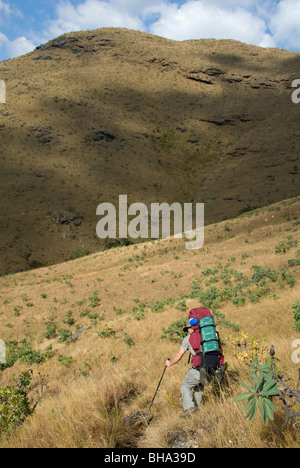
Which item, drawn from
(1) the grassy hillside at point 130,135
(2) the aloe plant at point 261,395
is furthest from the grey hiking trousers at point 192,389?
(1) the grassy hillside at point 130,135

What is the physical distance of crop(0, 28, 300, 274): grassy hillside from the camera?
3472 cm

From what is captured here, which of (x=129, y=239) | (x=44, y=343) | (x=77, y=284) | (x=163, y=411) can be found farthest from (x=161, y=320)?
(x=129, y=239)

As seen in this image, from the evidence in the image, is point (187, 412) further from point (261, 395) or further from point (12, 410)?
point (12, 410)

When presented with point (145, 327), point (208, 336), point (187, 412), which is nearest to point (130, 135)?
point (145, 327)

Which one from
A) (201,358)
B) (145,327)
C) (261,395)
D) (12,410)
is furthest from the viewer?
(145,327)

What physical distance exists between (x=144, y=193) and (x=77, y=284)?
2564cm

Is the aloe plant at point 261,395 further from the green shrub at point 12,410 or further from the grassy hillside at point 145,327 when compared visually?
the green shrub at point 12,410

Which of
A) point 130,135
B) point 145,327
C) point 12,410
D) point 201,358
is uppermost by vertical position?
point 130,135

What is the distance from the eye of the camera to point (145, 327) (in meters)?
9.89

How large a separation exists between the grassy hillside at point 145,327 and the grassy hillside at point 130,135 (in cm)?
1274

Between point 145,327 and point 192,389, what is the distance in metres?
6.30

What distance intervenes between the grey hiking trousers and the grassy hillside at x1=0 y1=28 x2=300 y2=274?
88.9 ft
